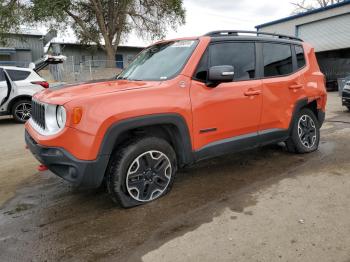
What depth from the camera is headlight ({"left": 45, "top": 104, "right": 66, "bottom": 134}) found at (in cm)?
322

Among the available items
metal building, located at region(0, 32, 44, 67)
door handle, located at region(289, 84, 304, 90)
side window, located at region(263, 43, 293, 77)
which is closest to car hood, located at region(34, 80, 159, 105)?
side window, located at region(263, 43, 293, 77)

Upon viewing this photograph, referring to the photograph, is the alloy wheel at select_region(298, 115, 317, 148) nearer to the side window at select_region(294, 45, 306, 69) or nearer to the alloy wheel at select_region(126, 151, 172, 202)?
the side window at select_region(294, 45, 306, 69)

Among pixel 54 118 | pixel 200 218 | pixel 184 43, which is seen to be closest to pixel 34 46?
pixel 184 43

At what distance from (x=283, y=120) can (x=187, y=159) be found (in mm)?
1822

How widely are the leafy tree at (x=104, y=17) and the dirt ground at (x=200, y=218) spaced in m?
19.9

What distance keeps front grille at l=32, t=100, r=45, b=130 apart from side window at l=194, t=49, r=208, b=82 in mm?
1698

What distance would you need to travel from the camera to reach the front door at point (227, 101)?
388cm

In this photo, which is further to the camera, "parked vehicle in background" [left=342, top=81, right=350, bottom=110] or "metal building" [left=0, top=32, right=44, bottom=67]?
"metal building" [left=0, top=32, right=44, bottom=67]

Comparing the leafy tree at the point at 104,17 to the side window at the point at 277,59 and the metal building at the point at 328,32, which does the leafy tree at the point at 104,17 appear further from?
the side window at the point at 277,59

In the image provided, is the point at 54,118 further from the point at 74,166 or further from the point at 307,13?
the point at 307,13

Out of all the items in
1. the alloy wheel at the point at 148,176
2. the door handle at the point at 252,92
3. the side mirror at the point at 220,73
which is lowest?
the alloy wheel at the point at 148,176

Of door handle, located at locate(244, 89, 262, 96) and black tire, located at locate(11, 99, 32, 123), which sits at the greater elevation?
door handle, located at locate(244, 89, 262, 96)

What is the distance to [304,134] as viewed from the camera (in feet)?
17.9

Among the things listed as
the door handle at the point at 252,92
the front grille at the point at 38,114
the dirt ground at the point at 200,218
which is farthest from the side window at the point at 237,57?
the front grille at the point at 38,114
